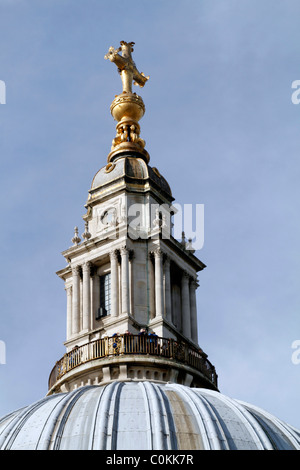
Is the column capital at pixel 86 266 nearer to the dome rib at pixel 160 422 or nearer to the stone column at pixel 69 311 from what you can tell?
the stone column at pixel 69 311

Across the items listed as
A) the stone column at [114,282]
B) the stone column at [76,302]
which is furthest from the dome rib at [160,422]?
the stone column at [76,302]

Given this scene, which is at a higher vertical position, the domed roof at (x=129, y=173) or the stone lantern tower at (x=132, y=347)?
the domed roof at (x=129, y=173)

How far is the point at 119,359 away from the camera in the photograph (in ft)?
222

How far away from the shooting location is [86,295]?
73500 mm

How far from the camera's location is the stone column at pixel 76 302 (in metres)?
73.1

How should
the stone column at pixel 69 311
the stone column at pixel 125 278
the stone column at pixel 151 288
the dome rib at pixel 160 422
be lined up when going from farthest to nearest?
1. the stone column at pixel 69 311
2. the stone column at pixel 151 288
3. the stone column at pixel 125 278
4. the dome rib at pixel 160 422

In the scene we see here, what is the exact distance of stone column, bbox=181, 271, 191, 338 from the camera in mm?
73812

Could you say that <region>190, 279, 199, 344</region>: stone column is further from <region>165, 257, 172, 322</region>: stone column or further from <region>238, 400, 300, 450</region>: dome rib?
<region>238, 400, 300, 450</region>: dome rib

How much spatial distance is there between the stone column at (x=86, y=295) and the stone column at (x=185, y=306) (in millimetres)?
5000

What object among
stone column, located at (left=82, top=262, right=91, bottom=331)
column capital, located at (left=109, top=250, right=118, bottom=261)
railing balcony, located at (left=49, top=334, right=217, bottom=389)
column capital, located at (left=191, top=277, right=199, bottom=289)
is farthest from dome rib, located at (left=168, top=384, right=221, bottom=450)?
column capital, located at (left=191, top=277, right=199, bottom=289)

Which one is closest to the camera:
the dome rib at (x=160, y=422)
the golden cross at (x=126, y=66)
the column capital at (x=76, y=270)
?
the dome rib at (x=160, y=422)
